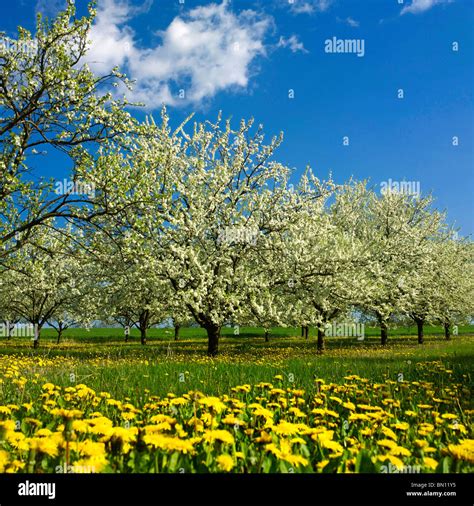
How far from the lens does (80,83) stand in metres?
12.7

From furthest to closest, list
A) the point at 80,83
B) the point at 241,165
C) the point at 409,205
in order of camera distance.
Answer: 1. the point at 409,205
2. the point at 241,165
3. the point at 80,83


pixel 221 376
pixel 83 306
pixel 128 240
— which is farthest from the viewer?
pixel 83 306

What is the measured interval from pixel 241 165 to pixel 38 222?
9.23 metres

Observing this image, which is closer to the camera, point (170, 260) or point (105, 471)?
point (105, 471)

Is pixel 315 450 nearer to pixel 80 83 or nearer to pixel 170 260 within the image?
pixel 80 83
